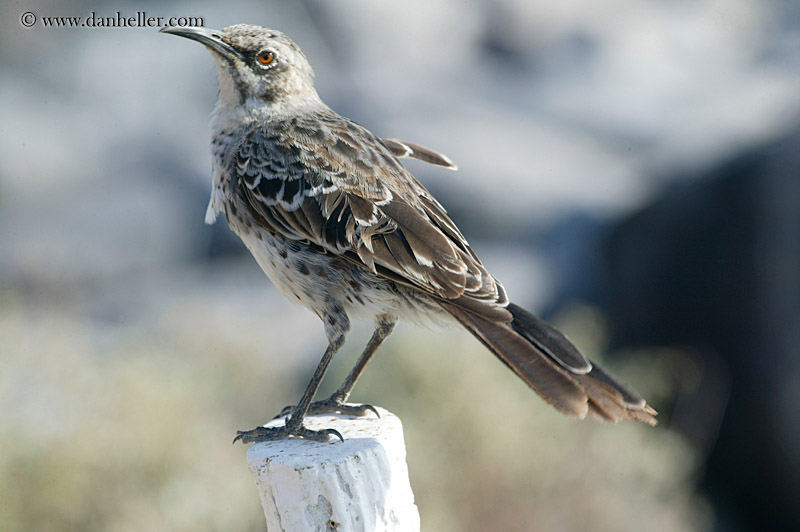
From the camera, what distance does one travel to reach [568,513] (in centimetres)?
624

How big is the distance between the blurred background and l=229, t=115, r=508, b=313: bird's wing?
2810 millimetres

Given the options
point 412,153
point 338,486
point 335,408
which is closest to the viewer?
point 338,486

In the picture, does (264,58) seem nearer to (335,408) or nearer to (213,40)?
(213,40)

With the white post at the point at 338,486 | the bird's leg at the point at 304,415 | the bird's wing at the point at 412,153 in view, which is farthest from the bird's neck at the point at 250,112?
the white post at the point at 338,486

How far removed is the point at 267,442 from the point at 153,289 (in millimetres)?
6030

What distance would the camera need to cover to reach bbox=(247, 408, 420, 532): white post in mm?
2641

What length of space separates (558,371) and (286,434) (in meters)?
1.04

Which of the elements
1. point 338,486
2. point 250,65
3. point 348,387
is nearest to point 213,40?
point 250,65

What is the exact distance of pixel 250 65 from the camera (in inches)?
149

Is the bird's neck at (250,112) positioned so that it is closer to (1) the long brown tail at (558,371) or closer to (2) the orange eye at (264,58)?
(2) the orange eye at (264,58)

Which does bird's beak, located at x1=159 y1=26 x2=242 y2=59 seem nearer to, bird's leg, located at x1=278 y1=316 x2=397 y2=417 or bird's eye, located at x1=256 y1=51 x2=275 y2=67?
bird's eye, located at x1=256 y1=51 x2=275 y2=67

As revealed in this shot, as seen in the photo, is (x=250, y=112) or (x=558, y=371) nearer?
(x=558, y=371)

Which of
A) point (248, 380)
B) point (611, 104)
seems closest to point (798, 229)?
point (611, 104)

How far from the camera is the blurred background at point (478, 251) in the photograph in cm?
609
